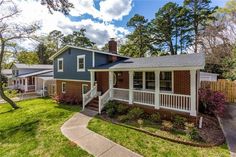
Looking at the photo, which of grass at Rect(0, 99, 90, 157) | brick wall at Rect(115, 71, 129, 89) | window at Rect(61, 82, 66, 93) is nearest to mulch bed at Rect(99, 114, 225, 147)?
grass at Rect(0, 99, 90, 157)

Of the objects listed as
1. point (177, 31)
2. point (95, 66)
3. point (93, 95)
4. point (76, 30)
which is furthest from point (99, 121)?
point (76, 30)

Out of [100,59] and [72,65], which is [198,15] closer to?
[100,59]

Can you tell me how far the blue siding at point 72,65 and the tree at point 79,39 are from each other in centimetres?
2693

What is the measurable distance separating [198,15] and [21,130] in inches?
1174

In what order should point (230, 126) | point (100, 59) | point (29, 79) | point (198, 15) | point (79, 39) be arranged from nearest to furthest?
point (230, 126) < point (100, 59) < point (198, 15) < point (29, 79) < point (79, 39)

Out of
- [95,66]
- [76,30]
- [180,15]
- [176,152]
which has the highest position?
[76,30]

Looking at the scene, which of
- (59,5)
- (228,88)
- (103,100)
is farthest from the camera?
(228,88)

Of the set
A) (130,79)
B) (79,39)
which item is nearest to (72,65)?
(130,79)

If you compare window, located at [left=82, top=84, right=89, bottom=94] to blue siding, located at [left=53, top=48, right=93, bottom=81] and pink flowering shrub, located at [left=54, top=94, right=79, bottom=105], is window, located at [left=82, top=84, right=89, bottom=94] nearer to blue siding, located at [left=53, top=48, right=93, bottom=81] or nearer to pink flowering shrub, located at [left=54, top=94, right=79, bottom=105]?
blue siding, located at [left=53, top=48, right=93, bottom=81]

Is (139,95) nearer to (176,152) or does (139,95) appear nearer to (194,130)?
(194,130)

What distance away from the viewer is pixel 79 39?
4406cm

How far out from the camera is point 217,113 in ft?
33.1

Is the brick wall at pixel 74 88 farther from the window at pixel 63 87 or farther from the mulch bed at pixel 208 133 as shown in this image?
the mulch bed at pixel 208 133

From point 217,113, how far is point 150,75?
5.00 metres
